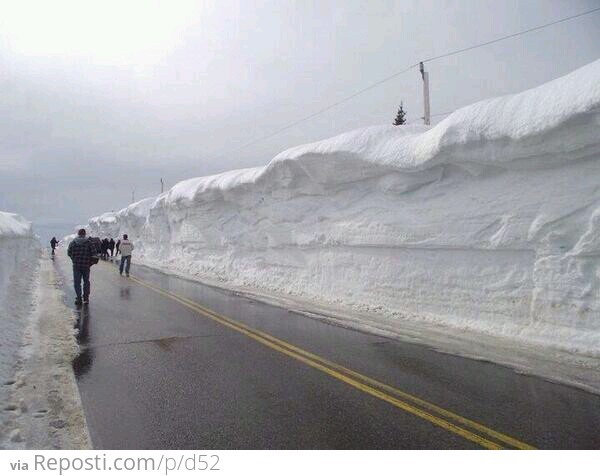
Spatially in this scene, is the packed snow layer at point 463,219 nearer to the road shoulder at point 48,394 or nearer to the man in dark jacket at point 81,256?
the man in dark jacket at point 81,256

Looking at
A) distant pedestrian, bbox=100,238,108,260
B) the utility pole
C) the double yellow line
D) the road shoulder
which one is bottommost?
the double yellow line

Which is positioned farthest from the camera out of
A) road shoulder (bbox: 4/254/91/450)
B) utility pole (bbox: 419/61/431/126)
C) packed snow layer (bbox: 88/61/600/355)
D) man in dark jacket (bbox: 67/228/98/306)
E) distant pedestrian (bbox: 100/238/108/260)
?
distant pedestrian (bbox: 100/238/108/260)

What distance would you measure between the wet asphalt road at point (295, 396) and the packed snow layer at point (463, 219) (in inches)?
85.5

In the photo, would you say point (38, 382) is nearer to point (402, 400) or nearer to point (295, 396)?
point (295, 396)

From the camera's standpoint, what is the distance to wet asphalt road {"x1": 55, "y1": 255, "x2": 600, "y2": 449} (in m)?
3.82

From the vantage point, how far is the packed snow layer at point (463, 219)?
24.1 feet

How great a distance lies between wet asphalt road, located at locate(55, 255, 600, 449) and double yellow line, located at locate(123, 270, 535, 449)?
35mm

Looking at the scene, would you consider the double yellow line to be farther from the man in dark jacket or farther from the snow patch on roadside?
the man in dark jacket

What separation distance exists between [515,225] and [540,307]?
156cm

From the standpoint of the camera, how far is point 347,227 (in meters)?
12.4

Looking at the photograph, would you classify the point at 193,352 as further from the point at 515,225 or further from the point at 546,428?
the point at 515,225

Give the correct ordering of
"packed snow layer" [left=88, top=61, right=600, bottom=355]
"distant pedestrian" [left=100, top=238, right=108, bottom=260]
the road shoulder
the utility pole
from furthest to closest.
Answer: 1. "distant pedestrian" [left=100, top=238, right=108, bottom=260]
2. the utility pole
3. "packed snow layer" [left=88, top=61, right=600, bottom=355]
4. the road shoulder

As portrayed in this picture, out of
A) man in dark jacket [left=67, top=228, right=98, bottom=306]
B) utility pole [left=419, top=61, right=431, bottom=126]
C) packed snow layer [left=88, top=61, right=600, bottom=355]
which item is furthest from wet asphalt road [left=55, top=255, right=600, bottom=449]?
utility pole [left=419, top=61, right=431, bottom=126]

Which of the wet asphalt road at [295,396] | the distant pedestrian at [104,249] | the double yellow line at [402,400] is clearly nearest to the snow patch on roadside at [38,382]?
the wet asphalt road at [295,396]
